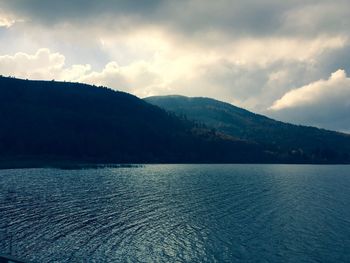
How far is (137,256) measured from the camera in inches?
1853

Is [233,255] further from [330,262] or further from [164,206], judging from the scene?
[164,206]

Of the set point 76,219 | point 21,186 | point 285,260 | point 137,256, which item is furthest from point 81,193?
point 285,260

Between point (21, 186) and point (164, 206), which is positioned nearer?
point (164, 206)

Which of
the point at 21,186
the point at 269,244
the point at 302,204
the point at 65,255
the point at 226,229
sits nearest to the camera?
the point at 65,255

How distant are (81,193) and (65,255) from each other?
193 feet

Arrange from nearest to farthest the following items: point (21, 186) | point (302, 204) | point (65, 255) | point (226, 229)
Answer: point (65, 255)
point (226, 229)
point (302, 204)
point (21, 186)

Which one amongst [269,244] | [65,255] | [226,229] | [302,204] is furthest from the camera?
[302,204]

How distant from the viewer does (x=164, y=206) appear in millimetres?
86062

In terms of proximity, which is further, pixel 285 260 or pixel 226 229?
pixel 226 229

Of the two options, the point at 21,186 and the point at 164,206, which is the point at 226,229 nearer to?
the point at 164,206

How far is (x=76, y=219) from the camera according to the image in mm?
67875

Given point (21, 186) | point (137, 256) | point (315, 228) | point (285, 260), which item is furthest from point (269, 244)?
point (21, 186)

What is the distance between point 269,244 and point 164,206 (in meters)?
35.0

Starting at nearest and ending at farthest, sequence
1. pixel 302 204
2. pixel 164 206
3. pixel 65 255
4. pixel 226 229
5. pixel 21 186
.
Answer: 1. pixel 65 255
2. pixel 226 229
3. pixel 164 206
4. pixel 302 204
5. pixel 21 186
